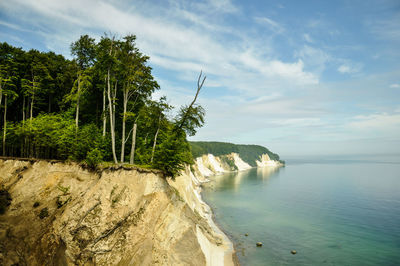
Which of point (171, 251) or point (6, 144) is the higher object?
point (6, 144)

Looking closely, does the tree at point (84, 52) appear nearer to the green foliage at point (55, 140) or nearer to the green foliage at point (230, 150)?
the green foliage at point (55, 140)

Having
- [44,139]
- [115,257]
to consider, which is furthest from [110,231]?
[44,139]

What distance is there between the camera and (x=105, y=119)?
18.5 m

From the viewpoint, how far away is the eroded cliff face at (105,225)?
11852 mm

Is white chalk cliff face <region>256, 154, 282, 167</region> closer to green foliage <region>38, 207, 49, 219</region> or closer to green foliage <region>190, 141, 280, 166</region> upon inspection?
green foliage <region>190, 141, 280, 166</region>

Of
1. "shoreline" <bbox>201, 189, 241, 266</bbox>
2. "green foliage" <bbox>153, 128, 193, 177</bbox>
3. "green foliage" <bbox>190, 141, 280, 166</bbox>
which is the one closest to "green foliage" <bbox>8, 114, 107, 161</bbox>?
"green foliage" <bbox>153, 128, 193, 177</bbox>

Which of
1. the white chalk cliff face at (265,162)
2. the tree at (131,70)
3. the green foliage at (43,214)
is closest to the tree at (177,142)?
the tree at (131,70)

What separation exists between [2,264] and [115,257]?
680 centimetres

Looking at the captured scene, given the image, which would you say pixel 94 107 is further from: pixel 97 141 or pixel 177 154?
pixel 177 154

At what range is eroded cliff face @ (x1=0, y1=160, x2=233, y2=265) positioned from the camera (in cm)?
1185

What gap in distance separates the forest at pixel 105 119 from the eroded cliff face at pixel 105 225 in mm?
2144

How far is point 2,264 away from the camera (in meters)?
11.5

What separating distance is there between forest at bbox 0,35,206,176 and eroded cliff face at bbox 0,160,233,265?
214 centimetres

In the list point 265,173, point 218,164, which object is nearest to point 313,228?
point 265,173
